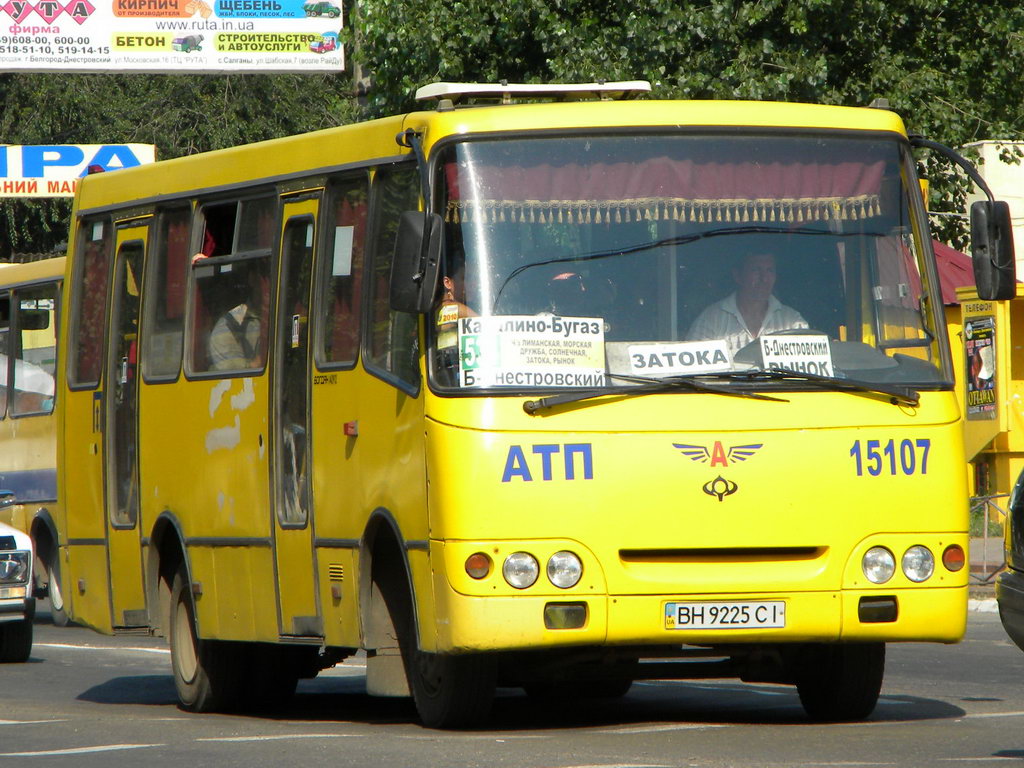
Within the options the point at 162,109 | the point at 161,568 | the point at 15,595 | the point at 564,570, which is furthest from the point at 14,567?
the point at 162,109

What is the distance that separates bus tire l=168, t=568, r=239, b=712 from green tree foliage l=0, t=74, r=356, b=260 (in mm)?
30352

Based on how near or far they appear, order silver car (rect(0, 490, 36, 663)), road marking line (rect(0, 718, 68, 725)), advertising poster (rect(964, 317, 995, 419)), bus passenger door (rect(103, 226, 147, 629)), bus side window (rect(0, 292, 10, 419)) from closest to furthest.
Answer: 1. road marking line (rect(0, 718, 68, 725))
2. bus passenger door (rect(103, 226, 147, 629))
3. silver car (rect(0, 490, 36, 663))
4. bus side window (rect(0, 292, 10, 419))
5. advertising poster (rect(964, 317, 995, 419))

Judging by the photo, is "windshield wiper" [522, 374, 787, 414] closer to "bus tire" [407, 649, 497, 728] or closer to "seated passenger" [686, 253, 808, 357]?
"seated passenger" [686, 253, 808, 357]

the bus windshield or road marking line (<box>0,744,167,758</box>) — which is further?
road marking line (<box>0,744,167,758</box>)

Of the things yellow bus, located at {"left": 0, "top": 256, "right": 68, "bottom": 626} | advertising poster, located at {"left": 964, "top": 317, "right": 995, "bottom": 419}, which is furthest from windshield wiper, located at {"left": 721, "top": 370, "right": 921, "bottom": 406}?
advertising poster, located at {"left": 964, "top": 317, "right": 995, "bottom": 419}

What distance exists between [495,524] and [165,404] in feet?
10.9

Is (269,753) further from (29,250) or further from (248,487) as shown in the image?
(29,250)

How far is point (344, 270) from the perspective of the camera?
1002 centimetres

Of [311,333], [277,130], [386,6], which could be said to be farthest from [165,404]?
[277,130]

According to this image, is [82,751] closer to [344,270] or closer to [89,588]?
[344,270]

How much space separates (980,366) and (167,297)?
14.1 meters

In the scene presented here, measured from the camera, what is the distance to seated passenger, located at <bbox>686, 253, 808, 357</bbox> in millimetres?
9117

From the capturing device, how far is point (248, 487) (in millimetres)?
10711

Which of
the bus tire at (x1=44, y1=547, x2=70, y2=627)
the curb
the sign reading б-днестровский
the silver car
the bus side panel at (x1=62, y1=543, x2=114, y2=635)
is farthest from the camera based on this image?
the sign reading б-днестровский
